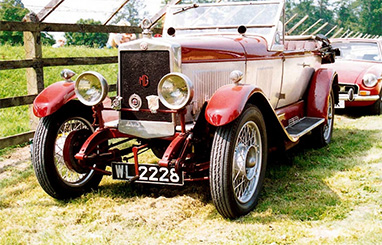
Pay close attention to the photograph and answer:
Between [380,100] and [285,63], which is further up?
[285,63]

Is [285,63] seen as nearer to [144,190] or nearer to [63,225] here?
[144,190]

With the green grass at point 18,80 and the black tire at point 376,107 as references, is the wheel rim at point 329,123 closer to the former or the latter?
the black tire at point 376,107

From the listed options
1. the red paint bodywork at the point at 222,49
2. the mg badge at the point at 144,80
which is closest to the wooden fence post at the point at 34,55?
the mg badge at the point at 144,80

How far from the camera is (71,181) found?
13.1ft

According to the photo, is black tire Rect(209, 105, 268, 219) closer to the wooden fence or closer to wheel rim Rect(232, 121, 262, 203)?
wheel rim Rect(232, 121, 262, 203)

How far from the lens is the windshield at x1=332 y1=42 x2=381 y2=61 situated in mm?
8630

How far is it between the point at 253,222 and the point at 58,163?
186 cm

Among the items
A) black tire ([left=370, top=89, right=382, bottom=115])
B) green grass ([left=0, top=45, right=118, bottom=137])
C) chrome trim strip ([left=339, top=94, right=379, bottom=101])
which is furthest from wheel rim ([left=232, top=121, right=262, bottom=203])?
black tire ([left=370, top=89, right=382, bottom=115])

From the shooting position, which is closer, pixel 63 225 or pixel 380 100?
pixel 63 225

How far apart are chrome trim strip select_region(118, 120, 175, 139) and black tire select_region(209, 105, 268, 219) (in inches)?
21.0

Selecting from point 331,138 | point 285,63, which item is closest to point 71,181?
point 285,63

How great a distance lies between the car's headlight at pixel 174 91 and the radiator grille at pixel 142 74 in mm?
280

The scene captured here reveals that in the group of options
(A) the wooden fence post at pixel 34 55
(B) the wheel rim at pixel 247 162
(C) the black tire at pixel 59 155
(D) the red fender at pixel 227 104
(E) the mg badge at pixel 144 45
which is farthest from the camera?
(A) the wooden fence post at pixel 34 55

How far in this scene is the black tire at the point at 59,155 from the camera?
3.62 m
